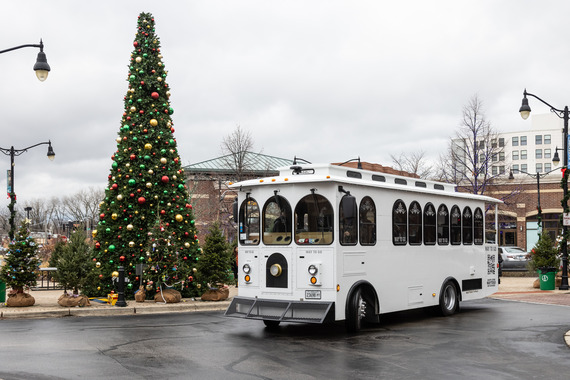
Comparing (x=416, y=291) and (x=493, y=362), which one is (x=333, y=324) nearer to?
(x=416, y=291)

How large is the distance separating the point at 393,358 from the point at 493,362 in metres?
1.48

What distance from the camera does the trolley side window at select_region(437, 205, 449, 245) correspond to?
1513cm

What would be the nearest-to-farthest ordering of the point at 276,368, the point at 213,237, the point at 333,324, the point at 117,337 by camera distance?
the point at 276,368, the point at 117,337, the point at 333,324, the point at 213,237

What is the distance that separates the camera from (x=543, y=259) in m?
23.5

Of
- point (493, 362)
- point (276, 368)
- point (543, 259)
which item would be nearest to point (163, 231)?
point (276, 368)

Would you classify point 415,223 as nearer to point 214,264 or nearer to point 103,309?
point 214,264


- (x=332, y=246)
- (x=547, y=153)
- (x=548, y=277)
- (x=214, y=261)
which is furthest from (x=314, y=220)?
(x=547, y=153)

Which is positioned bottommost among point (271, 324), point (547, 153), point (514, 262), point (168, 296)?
point (514, 262)

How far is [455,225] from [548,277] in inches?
370

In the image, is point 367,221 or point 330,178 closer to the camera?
point 330,178

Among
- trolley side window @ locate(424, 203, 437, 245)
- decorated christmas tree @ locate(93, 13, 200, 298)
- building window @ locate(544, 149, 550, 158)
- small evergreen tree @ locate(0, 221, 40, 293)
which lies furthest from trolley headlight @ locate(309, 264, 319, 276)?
building window @ locate(544, 149, 550, 158)

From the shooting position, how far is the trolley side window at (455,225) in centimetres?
1573

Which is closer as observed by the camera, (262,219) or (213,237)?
(262,219)

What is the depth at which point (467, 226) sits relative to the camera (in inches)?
648
